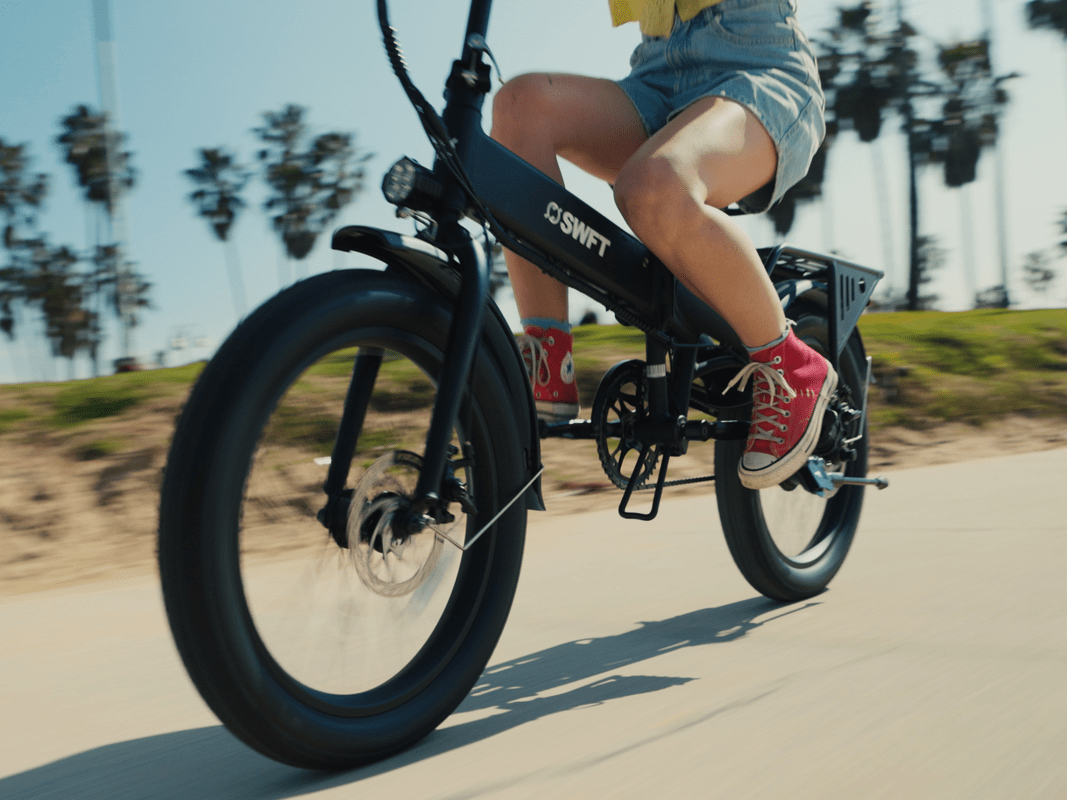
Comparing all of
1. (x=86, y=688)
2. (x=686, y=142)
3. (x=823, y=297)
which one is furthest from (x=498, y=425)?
(x=823, y=297)

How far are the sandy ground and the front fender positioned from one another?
7.60ft

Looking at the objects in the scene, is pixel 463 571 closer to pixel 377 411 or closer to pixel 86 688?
pixel 377 411

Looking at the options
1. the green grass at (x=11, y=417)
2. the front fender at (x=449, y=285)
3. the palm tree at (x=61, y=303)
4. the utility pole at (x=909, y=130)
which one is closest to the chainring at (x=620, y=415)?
the front fender at (x=449, y=285)

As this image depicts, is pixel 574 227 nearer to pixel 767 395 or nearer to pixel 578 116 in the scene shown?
pixel 578 116

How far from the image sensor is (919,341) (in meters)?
10.4

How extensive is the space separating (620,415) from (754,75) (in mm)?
882

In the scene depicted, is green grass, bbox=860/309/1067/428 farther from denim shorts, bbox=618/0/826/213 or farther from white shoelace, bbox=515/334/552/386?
white shoelace, bbox=515/334/552/386

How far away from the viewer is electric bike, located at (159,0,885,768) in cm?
141

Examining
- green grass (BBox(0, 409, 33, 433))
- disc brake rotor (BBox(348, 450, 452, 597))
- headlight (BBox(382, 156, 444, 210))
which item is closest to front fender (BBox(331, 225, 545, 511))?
headlight (BBox(382, 156, 444, 210))

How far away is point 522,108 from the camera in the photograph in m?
2.30

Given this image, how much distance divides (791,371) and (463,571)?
0.99m

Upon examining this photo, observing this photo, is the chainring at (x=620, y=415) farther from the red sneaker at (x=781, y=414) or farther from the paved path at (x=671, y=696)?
the paved path at (x=671, y=696)

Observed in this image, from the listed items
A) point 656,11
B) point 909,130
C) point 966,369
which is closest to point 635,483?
point 656,11

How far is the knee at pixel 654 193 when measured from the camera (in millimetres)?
2062
